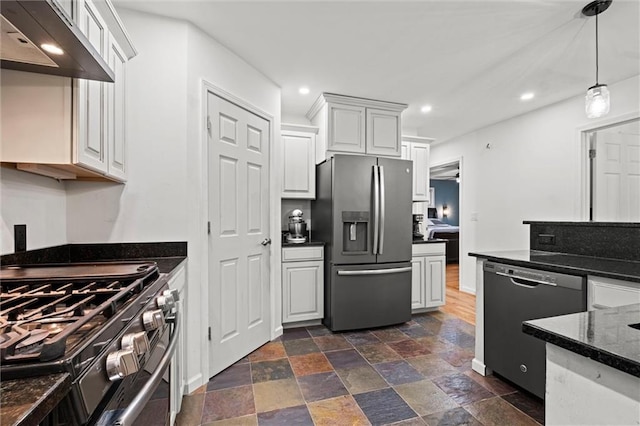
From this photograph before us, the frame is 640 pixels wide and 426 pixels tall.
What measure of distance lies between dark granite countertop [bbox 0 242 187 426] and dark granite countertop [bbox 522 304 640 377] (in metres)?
1.01

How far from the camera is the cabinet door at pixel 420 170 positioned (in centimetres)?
389

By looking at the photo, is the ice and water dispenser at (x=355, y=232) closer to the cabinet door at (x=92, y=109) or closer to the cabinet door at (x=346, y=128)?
the cabinet door at (x=346, y=128)

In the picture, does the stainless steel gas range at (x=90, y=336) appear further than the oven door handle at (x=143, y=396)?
No

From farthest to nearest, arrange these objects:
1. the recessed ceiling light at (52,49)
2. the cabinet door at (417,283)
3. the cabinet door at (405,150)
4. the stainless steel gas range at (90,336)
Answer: the cabinet door at (405,150) < the cabinet door at (417,283) < the recessed ceiling light at (52,49) < the stainless steel gas range at (90,336)

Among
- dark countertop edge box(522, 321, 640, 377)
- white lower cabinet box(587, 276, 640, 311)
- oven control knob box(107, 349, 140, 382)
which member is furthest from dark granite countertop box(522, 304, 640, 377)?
oven control knob box(107, 349, 140, 382)

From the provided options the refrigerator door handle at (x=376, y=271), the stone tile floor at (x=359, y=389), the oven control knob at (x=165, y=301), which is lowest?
the stone tile floor at (x=359, y=389)

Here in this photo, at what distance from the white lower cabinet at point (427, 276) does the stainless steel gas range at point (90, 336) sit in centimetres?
286

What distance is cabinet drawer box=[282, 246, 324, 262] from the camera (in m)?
3.03

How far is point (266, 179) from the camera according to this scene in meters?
2.73

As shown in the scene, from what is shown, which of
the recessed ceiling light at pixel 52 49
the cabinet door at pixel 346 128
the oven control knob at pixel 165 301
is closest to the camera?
the recessed ceiling light at pixel 52 49

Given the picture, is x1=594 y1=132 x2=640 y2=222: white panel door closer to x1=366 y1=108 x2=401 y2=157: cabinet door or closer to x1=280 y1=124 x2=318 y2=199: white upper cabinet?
x1=366 y1=108 x2=401 y2=157: cabinet door

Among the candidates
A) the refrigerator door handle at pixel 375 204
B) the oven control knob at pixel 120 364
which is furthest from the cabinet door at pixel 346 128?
the oven control knob at pixel 120 364

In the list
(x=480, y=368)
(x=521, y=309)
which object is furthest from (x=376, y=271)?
(x=521, y=309)

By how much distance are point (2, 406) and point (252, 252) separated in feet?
7.00
